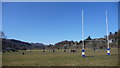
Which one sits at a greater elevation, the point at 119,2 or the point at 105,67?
the point at 119,2

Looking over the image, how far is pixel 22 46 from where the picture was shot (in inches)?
3233

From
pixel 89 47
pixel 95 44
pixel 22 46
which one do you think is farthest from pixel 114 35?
pixel 22 46

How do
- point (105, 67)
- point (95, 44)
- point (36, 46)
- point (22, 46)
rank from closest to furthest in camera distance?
point (105, 67) → point (95, 44) → point (22, 46) → point (36, 46)

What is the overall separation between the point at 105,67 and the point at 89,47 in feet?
184

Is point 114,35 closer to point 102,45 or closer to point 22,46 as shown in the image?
point 102,45

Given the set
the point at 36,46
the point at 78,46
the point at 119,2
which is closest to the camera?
the point at 119,2

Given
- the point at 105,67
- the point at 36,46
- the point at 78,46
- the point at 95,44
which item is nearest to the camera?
the point at 105,67

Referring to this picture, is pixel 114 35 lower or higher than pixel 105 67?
higher

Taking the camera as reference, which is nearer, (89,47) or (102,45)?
(102,45)

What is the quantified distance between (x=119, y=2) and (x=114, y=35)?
64.5 ft

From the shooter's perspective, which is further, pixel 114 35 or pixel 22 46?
pixel 22 46

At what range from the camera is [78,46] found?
2682 inches

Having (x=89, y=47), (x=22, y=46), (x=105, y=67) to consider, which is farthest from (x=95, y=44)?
(x=105, y=67)

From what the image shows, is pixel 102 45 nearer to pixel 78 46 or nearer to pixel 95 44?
pixel 95 44
